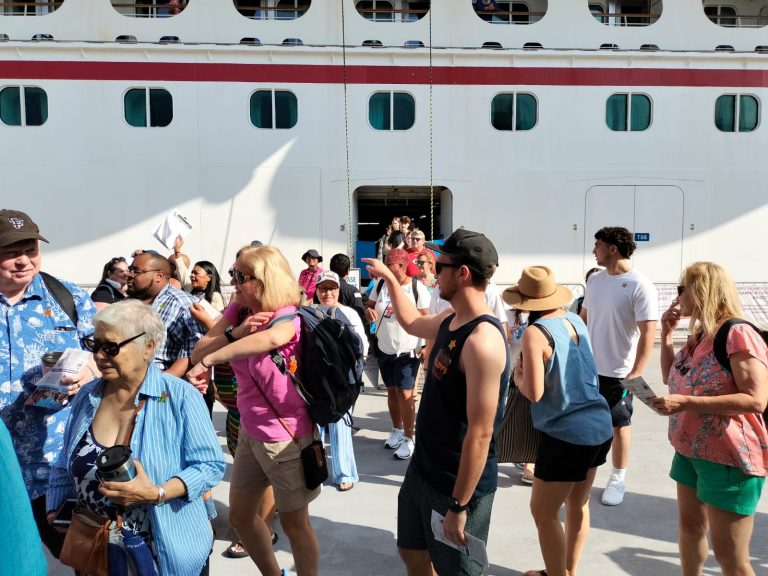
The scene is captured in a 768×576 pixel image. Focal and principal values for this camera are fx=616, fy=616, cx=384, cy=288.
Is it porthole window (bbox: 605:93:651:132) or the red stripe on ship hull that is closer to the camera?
the red stripe on ship hull

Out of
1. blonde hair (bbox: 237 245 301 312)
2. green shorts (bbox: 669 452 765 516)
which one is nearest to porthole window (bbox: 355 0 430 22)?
blonde hair (bbox: 237 245 301 312)

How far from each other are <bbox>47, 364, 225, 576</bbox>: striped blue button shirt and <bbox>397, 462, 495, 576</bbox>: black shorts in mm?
788

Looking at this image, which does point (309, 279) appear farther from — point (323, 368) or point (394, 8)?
point (394, 8)

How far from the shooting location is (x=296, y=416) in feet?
9.70

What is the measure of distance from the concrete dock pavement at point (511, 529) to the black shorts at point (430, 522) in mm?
1127

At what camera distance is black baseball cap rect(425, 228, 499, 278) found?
236 centimetres

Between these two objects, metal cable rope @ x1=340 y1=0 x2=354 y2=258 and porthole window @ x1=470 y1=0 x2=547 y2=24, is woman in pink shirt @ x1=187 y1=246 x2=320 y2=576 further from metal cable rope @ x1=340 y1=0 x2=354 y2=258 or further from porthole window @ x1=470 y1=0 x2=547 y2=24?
porthole window @ x1=470 y1=0 x2=547 y2=24

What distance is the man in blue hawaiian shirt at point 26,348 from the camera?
2.55 metres

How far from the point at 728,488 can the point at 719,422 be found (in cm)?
28

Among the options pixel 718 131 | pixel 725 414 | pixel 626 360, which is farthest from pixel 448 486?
pixel 718 131

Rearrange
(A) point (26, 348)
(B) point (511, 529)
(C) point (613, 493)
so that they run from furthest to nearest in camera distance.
A: (C) point (613, 493)
(B) point (511, 529)
(A) point (26, 348)

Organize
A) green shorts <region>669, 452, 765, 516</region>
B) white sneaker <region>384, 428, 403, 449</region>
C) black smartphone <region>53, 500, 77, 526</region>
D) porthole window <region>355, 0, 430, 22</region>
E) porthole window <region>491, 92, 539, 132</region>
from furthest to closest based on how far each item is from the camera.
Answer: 1. porthole window <region>355, 0, 430, 22</region>
2. porthole window <region>491, 92, 539, 132</region>
3. white sneaker <region>384, 428, 403, 449</region>
4. green shorts <region>669, 452, 765, 516</region>
5. black smartphone <region>53, 500, 77, 526</region>

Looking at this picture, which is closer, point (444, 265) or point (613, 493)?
point (444, 265)

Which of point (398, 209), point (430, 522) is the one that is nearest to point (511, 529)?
Result: point (430, 522)
